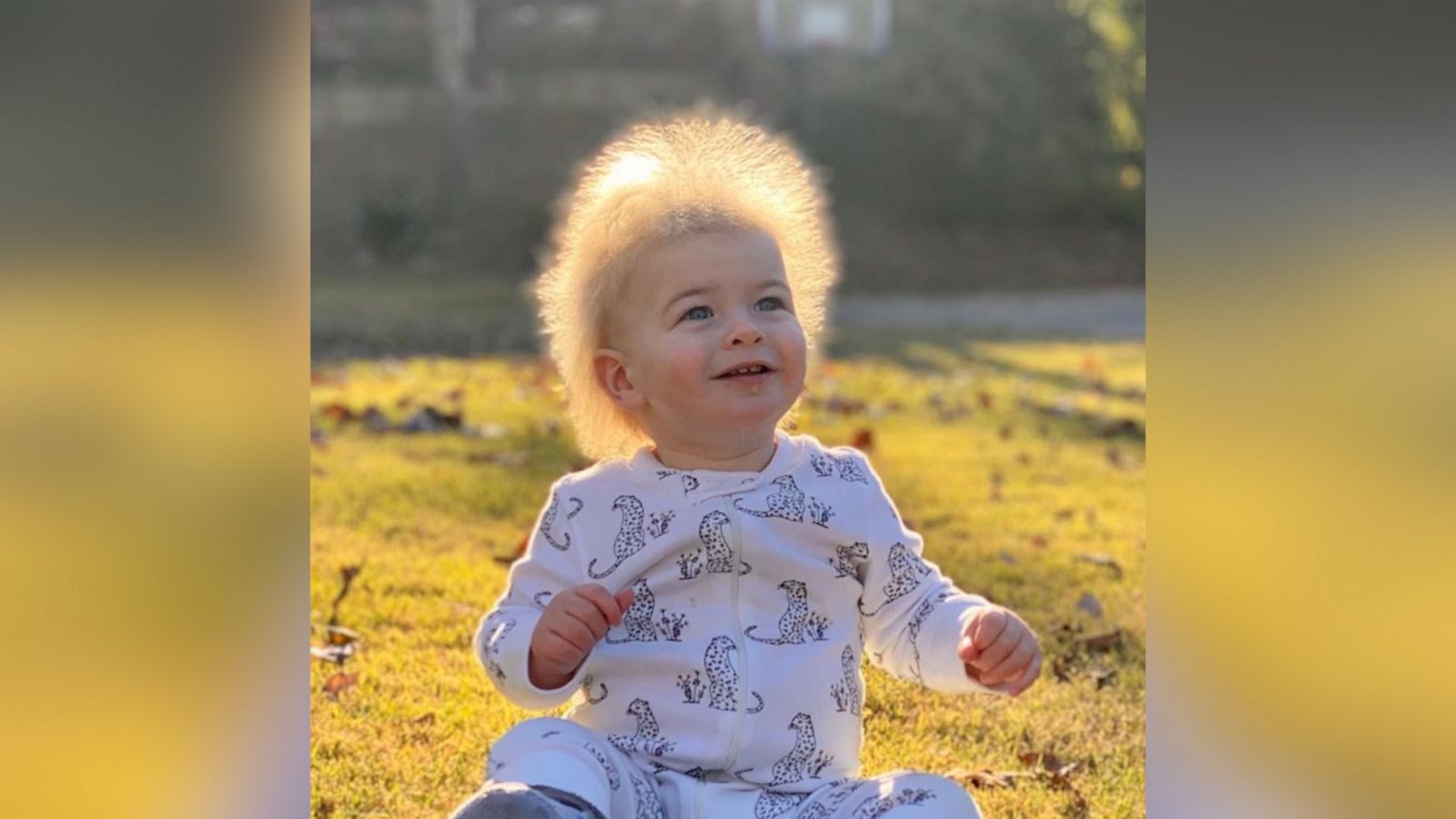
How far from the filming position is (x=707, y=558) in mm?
2207

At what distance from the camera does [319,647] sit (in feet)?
10.7

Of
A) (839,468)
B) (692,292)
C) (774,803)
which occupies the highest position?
(692,292)

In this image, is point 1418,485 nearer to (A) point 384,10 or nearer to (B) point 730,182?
(B) point 730,182

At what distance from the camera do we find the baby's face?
2207mm

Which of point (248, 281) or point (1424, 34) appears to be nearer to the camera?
point (1424, 34)

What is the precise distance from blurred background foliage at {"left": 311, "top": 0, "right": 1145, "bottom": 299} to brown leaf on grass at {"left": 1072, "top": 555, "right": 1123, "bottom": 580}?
32.4 feet

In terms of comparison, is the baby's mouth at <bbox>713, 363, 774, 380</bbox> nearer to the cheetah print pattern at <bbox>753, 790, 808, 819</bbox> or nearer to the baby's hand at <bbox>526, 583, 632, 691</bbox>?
the baby's hand at <bbox>526, 583, 632, 691</bbox>

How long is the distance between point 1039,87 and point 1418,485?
566 inches

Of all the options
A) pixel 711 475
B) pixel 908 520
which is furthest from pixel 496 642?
pixel 908 520

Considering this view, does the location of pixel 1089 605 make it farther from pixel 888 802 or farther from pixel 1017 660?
pixel 888 802

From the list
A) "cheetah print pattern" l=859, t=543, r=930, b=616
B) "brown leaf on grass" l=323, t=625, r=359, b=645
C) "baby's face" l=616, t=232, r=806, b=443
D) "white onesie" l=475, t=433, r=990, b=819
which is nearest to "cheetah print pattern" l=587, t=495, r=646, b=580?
"white onesie" l=475, t=433, r=990, b=819

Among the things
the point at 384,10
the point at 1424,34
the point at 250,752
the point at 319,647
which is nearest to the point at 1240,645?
the point at 1424,34

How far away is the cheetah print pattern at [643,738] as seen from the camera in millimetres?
2129

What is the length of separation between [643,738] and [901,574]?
1.30 feet
